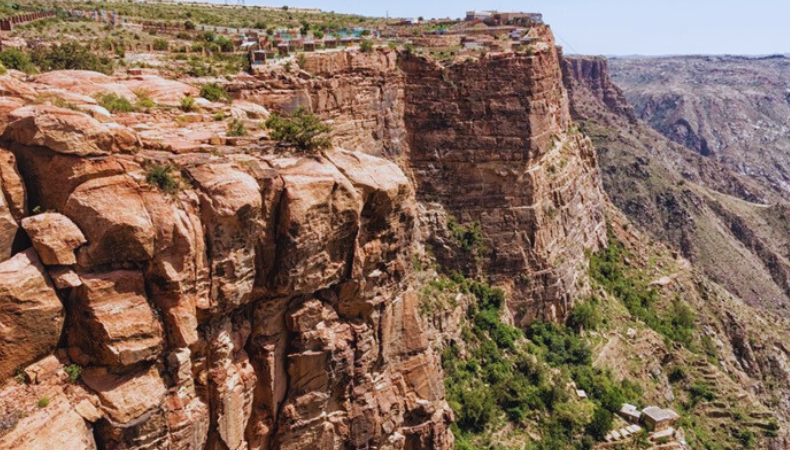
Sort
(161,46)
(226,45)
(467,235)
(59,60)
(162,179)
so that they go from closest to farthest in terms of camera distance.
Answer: (162,179), (59,60), (161,46), (226,45), (467,235)

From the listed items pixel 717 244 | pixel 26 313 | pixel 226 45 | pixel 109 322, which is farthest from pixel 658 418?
pixel 717 244

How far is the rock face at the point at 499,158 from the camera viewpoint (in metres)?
50.1

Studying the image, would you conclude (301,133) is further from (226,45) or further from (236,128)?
(226,45)

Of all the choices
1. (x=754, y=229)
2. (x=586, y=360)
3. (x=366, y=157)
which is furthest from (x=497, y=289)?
(x=754, y=229)

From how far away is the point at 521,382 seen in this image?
47500 millimetres

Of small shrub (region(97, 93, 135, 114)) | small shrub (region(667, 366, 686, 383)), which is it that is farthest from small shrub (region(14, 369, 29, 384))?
small shrub (region(667, 366, 686, 383))

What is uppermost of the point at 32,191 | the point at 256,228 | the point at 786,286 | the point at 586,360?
the point at 32,191

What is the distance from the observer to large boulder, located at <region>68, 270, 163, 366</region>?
650 inches

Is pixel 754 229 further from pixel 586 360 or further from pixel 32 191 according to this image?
pixel 32 191

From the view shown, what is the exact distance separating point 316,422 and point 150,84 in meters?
13.5

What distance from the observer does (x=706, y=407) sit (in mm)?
56344

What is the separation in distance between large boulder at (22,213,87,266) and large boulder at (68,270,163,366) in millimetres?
738

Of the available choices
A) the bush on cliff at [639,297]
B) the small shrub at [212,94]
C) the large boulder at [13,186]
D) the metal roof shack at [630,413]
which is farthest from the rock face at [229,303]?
the bush on cliff at [639,297]

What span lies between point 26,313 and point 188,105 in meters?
10.3
